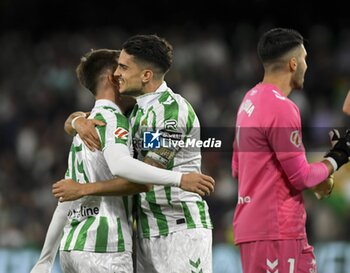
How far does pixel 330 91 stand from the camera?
47.4ft

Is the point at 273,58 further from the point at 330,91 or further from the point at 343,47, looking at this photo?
the point at 343,47

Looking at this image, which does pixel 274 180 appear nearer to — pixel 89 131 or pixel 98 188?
pixel 98 188

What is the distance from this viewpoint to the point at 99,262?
538 centimetres

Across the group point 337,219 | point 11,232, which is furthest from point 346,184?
point 11,232

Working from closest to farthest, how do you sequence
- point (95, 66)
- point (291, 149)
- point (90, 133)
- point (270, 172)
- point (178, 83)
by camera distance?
1. point (291, 149)
2. point (270, 172)
3. point (90, 133)
4. point (95, 66)
5. point (178, 83)

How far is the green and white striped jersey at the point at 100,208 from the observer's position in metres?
5.41

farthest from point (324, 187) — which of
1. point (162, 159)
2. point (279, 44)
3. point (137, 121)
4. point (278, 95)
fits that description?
point (137, 121)

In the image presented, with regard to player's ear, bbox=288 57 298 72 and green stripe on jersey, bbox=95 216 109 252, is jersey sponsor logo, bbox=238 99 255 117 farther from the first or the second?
green stripe on jersey, bbox=95 216 109 252

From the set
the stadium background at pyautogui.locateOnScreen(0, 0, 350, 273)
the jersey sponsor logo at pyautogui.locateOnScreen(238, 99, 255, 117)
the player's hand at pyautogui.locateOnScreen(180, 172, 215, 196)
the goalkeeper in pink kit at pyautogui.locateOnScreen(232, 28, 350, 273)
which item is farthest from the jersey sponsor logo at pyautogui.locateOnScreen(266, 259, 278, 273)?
the stadium background at pyautogui.locateOnScreen(0, 0, 350, 273)

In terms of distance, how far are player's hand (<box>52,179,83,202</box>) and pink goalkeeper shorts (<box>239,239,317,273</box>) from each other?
106 centimetres

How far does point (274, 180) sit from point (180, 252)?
0.70 m

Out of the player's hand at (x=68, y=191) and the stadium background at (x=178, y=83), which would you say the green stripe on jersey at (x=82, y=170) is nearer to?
the player's hand at (x=68, y=191)

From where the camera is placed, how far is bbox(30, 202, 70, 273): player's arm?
5.79 meters

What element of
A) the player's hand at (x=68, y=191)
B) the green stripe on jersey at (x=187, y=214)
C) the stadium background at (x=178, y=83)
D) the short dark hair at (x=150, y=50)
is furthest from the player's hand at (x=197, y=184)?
the stadium background at (x=178, y=83)
